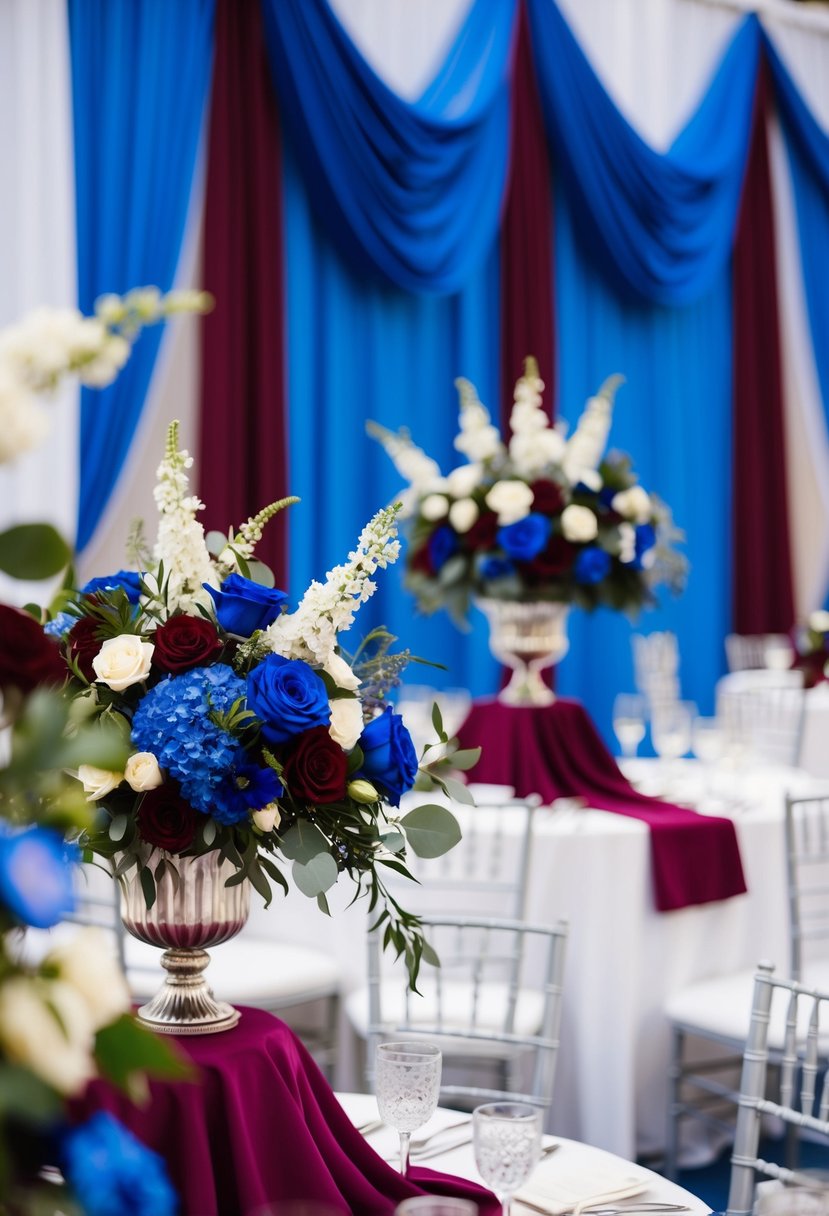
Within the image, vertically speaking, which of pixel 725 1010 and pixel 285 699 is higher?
pixel 285 699

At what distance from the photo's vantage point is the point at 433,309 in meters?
6.97

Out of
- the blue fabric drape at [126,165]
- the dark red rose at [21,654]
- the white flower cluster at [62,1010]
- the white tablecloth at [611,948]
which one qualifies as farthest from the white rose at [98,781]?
the blue fabric drape at [126,165]

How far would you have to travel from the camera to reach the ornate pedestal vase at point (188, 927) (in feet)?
5.43

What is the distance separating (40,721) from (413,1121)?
902 millimetres

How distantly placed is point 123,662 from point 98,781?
0.13 meters

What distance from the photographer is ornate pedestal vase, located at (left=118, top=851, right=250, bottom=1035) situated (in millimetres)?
1656

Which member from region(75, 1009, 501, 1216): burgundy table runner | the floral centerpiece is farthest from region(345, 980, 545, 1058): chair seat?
the floral centerpiece

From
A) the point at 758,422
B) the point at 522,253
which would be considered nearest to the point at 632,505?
the point at 522,253

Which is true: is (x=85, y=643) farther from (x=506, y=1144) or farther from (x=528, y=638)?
(x=528, y=638)

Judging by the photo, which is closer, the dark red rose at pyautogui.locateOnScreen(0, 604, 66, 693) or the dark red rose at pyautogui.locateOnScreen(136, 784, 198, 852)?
the dark red rose at pyautogui.locateOnScreen(0, 604, 66, 693)

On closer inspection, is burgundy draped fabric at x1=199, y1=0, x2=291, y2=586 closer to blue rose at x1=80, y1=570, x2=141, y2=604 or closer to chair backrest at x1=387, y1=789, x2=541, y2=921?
chair backrest at x1=387, y1=789, x2=541, y2=921

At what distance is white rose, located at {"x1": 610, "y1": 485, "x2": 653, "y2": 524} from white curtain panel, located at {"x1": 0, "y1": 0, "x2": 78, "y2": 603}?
2.43 meters

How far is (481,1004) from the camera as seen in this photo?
3.34 m

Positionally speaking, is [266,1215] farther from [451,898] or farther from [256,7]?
[256,7]
